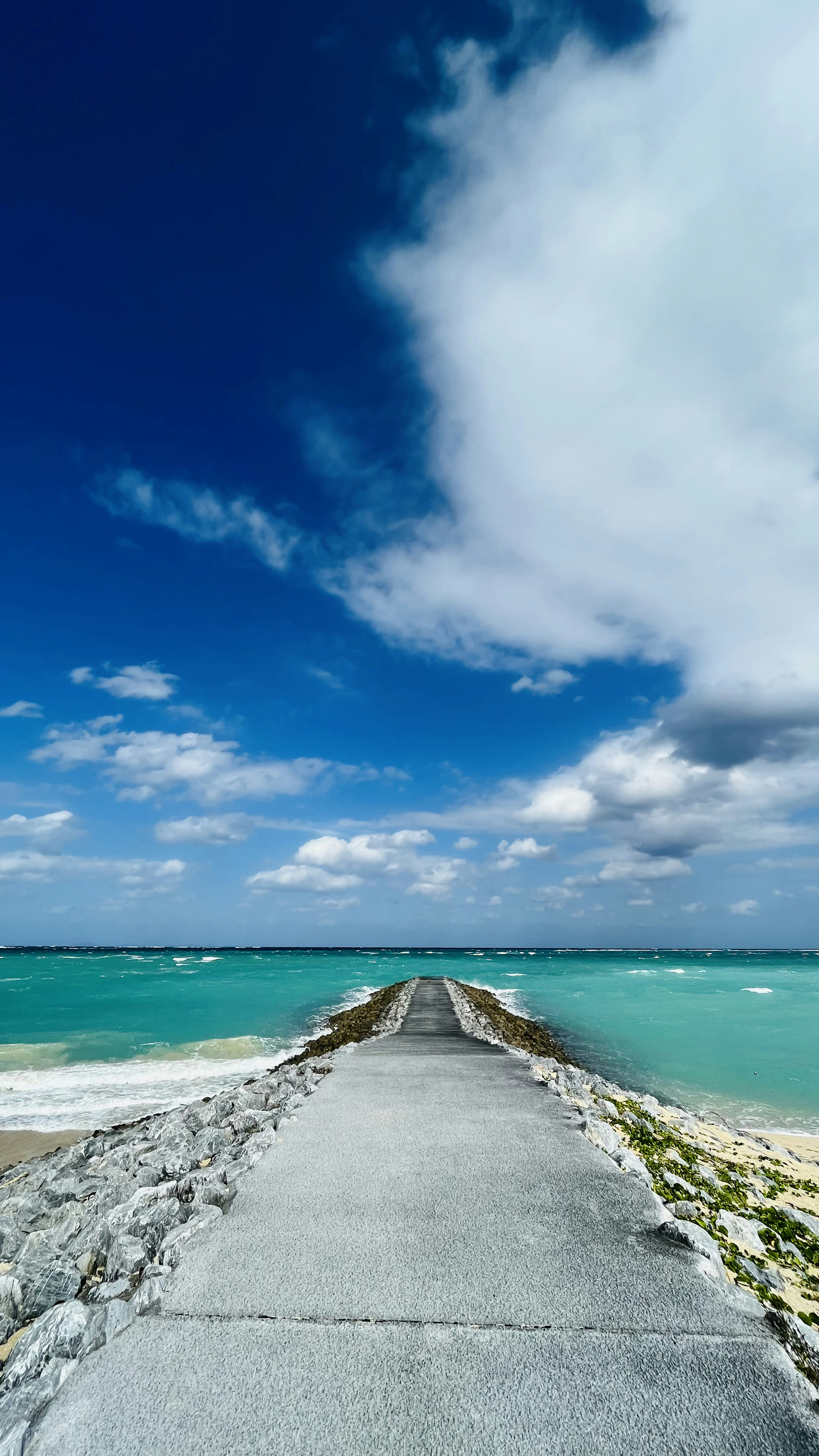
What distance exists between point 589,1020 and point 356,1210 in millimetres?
26350

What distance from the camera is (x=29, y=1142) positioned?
12.7 metres

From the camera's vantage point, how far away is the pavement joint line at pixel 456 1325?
3.89m

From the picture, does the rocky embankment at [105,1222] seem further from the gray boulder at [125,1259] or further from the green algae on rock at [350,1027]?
the green algae on rock at [350,1027]

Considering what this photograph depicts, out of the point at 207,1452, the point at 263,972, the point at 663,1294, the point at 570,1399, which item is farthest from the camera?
the point at 263,972

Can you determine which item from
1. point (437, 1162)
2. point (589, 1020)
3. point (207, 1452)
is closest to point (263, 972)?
point (589, 1020)

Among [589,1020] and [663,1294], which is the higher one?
[663,1294]

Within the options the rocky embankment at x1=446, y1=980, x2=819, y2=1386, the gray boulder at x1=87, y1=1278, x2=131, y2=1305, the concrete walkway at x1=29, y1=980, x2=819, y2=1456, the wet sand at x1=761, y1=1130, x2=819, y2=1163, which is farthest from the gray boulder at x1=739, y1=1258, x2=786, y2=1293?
the wet sand at x1=761, y1=1130, x2=819, y2=1163

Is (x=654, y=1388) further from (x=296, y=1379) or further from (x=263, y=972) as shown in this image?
(x=263, y=972)

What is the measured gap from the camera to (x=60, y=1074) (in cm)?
1827

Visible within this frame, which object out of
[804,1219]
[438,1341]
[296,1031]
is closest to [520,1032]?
[296,1031]

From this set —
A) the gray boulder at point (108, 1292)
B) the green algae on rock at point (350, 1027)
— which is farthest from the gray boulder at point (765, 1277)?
the green algae on rock at point (350, 1027)

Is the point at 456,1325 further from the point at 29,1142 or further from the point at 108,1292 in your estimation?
the point at 29,1142

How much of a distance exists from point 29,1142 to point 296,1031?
12.7 m

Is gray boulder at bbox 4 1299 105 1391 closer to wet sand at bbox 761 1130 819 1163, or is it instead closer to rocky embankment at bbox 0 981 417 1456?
rocky embankment at bbox 0 981 417 1456
